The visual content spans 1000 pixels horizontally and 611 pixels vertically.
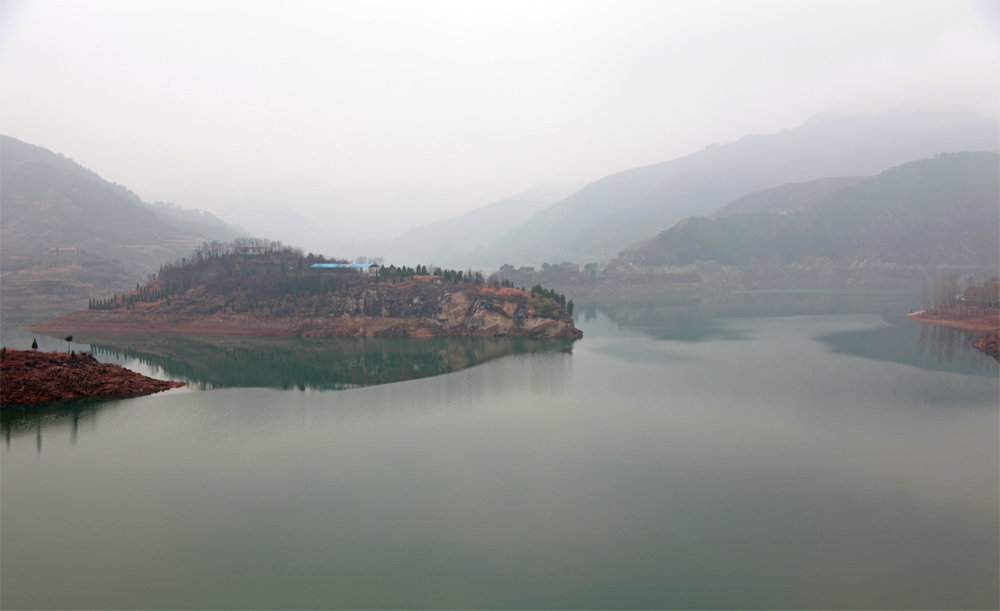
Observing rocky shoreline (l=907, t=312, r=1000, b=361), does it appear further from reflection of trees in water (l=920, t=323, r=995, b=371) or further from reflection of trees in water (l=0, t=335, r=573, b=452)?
reflection of trees in water (l=0, t=335, r=573, b=452)

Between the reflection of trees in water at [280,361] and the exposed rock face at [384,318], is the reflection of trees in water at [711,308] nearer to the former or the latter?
the exposed rock face at [384,318]

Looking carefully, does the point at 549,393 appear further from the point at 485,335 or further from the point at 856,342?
the point at 856,342

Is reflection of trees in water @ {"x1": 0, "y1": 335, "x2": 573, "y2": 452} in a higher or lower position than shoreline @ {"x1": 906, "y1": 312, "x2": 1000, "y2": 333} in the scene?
lower

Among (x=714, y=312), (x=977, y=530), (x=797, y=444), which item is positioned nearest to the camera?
(x=977, y=530)

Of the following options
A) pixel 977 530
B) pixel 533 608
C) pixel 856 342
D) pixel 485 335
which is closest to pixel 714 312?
pixel 856 342

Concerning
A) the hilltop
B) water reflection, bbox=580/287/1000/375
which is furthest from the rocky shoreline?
the hilltop

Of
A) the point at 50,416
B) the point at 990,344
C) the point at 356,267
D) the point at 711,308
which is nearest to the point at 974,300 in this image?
the point at 990,344
